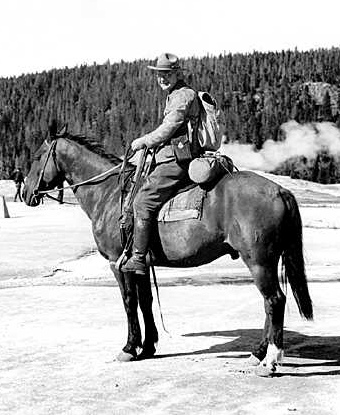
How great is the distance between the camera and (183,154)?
868 cm

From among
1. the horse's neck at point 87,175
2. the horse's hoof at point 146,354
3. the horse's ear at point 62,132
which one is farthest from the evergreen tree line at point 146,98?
the horse's hoof at point 146,354

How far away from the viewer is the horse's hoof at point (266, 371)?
26.3 ft

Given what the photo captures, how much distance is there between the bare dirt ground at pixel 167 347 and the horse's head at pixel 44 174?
6.29ft

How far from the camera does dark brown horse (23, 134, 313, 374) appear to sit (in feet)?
26.9

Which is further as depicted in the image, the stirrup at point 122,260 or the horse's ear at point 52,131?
the horse's ear at point 52,131

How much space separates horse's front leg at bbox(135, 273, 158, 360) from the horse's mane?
1554mm

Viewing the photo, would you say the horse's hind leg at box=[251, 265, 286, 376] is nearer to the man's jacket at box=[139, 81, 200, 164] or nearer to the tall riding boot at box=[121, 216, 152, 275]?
the tall riding boot at box=[121, 216, 152, 275]

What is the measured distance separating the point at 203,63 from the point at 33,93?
3563 cm

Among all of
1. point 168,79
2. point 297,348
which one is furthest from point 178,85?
point 297,348

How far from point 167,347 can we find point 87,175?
7.79 ft

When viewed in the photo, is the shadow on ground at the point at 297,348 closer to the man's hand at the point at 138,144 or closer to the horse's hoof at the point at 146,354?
the horse's hoof at the point at 146,354

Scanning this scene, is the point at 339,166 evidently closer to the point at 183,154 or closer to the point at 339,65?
the point at 339,65

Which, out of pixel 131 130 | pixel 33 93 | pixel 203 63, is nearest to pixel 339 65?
pixel 203 63

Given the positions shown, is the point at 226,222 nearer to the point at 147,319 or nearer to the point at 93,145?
the point at 147,319
